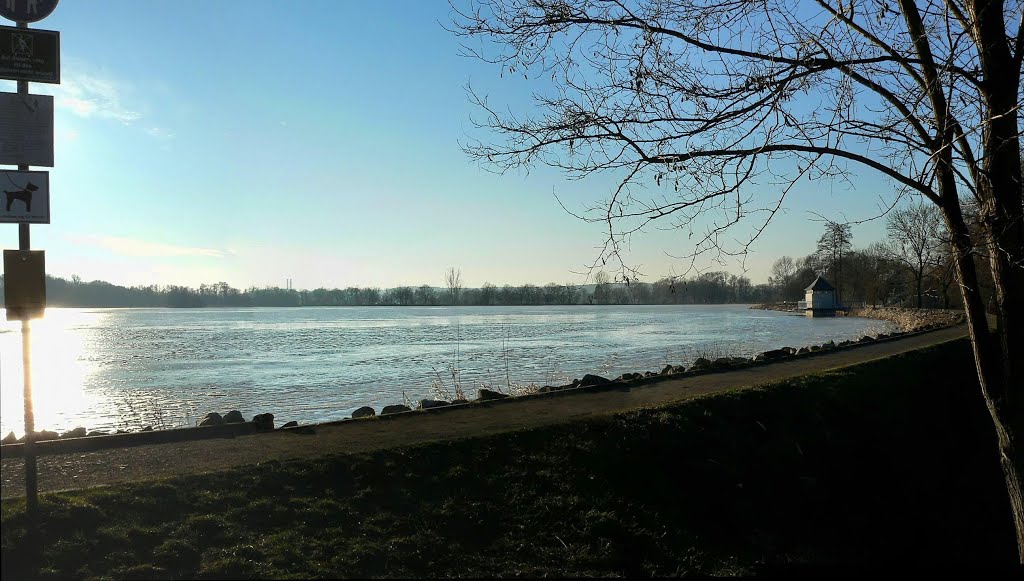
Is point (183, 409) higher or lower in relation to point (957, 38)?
lower

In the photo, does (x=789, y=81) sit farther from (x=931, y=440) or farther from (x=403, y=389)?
(x=403, y=389)

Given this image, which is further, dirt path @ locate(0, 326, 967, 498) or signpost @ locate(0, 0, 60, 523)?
dirt path @ locate(0, 326, 967, 498)

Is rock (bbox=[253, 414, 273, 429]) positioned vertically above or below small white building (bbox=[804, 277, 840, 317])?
below

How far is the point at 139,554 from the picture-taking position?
5.19 m

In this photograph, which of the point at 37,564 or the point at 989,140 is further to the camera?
the point at 989,140

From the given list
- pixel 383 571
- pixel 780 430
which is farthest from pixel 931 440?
pixel 383 571

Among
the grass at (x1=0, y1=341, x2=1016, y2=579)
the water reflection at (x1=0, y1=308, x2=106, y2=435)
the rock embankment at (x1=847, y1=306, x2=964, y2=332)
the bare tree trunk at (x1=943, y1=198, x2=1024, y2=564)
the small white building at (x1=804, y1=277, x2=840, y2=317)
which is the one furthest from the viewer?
the small white building at (x1=804, y1=277, x2=840, y2=317)

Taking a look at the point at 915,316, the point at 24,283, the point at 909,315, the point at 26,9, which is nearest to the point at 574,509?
the point at 24,283

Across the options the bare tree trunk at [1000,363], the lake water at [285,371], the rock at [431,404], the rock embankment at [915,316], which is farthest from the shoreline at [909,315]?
the bare tree trunk at [1000,363]

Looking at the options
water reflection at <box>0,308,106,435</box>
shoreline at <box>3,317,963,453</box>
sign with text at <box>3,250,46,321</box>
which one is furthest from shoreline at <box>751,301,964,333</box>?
sign with text at <box>3,250,46,321</box>

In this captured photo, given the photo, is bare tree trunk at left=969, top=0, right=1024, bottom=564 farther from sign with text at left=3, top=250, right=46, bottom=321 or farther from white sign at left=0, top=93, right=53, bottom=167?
A: sign with text at left=3, top=250, right=46, bottom=321

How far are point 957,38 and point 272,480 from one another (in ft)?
23.5

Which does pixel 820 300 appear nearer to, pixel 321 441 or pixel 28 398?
pixel 321 441

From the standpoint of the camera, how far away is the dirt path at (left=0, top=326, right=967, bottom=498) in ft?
22.4
